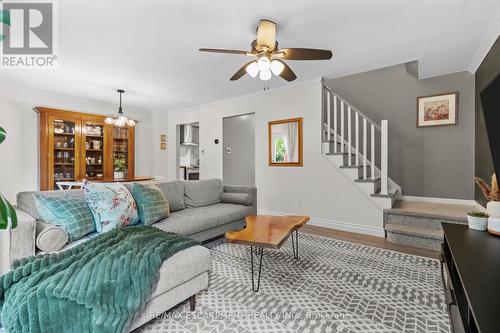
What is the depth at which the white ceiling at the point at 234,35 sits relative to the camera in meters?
2.08

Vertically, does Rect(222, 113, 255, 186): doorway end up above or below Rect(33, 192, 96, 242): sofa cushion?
above

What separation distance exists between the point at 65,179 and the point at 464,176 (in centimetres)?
677

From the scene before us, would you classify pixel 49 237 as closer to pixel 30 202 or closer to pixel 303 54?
pixel 30 202

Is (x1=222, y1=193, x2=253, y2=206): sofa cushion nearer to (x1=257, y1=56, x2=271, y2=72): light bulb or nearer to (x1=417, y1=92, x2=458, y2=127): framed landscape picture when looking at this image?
(x1=257, y1=56, x2=271, y2=72): light bulb


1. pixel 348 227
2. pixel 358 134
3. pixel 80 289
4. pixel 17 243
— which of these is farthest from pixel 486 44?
pixel 17 243

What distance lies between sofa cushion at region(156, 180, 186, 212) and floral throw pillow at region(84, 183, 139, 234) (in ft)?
2.33

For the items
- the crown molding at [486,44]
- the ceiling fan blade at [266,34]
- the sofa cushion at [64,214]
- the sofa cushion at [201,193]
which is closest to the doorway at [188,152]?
the sofa cushion at [201,193]

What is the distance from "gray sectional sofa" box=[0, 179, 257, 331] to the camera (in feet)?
4.97

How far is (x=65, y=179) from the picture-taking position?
4.56 meters

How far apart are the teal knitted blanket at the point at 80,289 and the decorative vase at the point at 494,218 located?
213 cm

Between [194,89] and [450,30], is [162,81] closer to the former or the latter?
[194,89]

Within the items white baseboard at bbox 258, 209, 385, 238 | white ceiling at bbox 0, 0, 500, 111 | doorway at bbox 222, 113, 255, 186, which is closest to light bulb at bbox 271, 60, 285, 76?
white ceiling at bbox 0, 0, 500, 111

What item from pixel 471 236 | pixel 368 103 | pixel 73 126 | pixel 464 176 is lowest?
pixel 471 236

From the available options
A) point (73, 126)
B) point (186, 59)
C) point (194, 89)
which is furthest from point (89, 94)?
point (186, 59)
